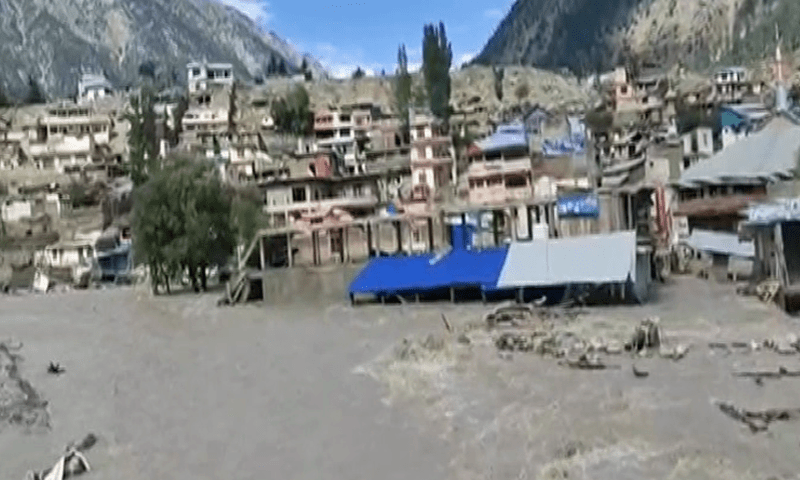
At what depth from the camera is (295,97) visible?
95.7 meters

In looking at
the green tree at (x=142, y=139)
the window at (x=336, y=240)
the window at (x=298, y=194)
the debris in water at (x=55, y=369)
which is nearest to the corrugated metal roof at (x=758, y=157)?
the window at (x=336, y=240)

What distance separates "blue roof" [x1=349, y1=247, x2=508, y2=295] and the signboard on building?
987 centimetres

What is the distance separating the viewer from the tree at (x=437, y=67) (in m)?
85.1

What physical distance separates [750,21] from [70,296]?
415 feet

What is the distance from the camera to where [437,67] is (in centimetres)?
8681

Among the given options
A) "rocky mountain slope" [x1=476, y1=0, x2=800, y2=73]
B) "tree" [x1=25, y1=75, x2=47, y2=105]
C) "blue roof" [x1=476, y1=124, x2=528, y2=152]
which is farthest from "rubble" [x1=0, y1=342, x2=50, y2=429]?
"rocky mountain slope" [x1=476, y1=0, x2=800, y2=73]

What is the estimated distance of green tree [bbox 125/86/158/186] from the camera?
73.6m

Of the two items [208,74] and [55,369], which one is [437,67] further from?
[55,369]

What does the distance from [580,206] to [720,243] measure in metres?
7.35

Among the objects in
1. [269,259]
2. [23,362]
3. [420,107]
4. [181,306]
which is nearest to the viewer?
[23,362]

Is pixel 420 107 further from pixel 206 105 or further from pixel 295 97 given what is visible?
pixel 206 105

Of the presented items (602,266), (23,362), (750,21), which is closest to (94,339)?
(23,362)

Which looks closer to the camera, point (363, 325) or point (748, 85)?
point (363, 325)

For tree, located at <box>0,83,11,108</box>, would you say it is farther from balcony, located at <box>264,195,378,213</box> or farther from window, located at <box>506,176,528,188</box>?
window, located at <box>506,176,528,188</box>
